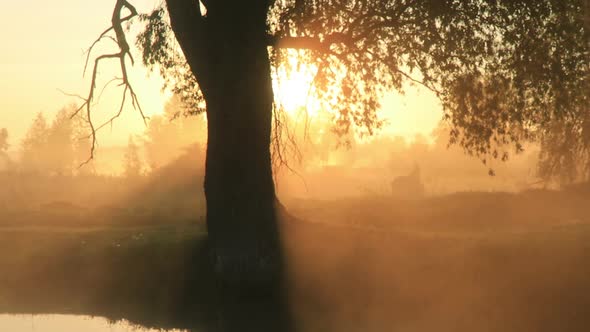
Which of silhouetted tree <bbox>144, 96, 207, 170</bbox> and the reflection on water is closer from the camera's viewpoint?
the reflection on water

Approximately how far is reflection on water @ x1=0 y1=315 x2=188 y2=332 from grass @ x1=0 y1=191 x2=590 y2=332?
513mm

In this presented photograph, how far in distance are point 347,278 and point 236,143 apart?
16.0 ft

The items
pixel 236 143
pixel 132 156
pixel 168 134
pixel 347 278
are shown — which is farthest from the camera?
pixel 132 156

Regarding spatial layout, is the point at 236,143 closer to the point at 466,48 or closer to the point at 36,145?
the point at 466,48

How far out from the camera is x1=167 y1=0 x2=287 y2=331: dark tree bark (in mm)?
18219

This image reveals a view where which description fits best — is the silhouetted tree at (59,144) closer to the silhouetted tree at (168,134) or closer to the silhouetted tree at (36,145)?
the silhouetted tree at (36,145)

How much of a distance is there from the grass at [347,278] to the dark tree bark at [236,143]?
3.17 ft

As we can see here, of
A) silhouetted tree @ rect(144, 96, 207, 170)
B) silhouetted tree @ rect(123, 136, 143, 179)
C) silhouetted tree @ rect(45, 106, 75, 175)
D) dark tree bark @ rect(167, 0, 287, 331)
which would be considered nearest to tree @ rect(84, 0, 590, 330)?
dark tree bark @ rect(167, 0, 287, 331)

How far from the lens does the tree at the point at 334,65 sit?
18.3 meters

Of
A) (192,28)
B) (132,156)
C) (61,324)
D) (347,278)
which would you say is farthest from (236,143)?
(132,156)

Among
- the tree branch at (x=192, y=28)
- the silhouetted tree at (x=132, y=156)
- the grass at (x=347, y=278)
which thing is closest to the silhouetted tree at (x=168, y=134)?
the silhouetted tree at (x=132, y=156)

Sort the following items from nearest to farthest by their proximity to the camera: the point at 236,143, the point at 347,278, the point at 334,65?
the point at 236,143
the point at 347,278
the point at 334,65

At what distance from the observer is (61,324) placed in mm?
17516

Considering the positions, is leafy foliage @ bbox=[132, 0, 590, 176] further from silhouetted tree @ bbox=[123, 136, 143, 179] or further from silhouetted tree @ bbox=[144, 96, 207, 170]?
silhouetted tree @ bbox=[123, 136, 143, 179]
